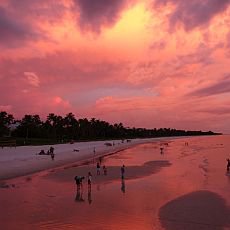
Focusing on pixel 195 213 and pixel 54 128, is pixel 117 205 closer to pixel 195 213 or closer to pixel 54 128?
pixel 195 213

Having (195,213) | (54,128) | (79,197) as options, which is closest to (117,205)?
(79,197)

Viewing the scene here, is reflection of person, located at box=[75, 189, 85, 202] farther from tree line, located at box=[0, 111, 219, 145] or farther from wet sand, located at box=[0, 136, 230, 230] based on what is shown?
tree line, located at box=[0, 111, 219, 145]

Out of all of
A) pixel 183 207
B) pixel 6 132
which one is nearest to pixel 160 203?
pixel 183 207

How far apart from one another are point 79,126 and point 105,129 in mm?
39000

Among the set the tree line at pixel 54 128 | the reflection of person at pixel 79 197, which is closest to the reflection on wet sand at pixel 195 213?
the reflection of person at pixel 79 197

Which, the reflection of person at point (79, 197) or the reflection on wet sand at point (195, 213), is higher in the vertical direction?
the reflection of person at point (79, 197)

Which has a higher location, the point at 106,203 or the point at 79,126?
the point at 79,126

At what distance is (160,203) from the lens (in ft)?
72.0

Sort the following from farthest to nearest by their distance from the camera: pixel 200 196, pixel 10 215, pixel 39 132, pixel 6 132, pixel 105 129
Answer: pixel 105 129
pixel 39 132
pixel 6 132
pixel 200 196
pixel 10 215

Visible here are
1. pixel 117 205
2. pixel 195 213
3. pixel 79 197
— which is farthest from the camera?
pixel 79 197

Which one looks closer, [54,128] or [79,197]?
[79,197]

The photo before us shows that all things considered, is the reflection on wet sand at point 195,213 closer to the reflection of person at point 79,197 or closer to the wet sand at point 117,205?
the wet sand at point 117,205

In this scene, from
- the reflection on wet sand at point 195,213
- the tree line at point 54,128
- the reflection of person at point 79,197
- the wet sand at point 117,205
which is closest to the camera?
the reflection on wet sand at point 195,213

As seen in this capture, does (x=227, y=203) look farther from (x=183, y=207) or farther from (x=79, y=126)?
(x=79, y=126)
